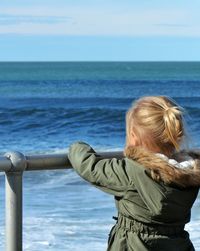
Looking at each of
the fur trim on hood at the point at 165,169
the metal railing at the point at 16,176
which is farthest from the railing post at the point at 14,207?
the fur trim on hood at the point at 165,169

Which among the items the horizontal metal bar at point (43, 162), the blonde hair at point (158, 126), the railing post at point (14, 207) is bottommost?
the railing post at point (14, 207)

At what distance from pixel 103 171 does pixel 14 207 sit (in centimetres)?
39

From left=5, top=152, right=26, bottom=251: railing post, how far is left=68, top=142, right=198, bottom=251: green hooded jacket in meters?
0.25

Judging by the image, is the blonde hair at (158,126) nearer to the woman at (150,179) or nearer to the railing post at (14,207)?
the woman at (150,179)

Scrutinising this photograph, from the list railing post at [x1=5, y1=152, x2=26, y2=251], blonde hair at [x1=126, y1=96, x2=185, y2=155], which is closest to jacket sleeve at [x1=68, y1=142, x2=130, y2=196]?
blonde hair at [x1=126, y1=96, x2=185, y2=155]

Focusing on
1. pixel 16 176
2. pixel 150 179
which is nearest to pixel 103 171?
pixel 150 179

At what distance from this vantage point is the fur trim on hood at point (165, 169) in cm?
247

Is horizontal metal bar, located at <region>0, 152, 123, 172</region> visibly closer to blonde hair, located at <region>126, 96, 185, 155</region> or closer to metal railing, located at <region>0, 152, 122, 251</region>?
metal railing, located at <region>0, 152, 122, 251</region>

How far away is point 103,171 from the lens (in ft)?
8.33

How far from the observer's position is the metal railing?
2.62 m

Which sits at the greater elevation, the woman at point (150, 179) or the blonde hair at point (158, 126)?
the blonde hair at point (158, 126)

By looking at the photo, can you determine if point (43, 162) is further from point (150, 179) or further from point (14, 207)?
point (150, 179)

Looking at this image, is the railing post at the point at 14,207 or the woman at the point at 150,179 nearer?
the woman at the point at 150,179

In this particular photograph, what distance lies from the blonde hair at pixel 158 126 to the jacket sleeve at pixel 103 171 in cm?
10
